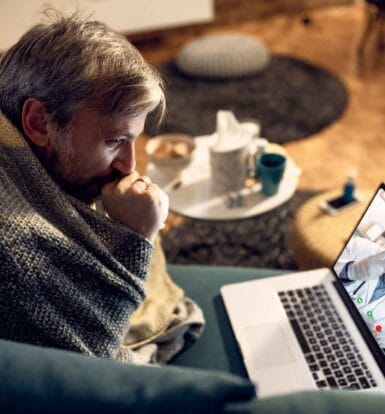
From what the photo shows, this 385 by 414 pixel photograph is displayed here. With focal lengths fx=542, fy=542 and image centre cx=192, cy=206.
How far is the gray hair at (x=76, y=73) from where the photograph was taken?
37.4 inches

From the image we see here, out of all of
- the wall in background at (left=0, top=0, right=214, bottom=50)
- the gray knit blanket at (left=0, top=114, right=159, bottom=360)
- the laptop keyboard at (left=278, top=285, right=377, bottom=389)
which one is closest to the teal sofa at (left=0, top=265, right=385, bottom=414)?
the gray knit blanket at (left=0, top=114, right=159, bottom=360)

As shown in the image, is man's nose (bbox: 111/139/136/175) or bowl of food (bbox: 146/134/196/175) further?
bowl of food (bbox: 146/134/196/175)

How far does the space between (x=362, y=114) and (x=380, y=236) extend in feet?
7.25

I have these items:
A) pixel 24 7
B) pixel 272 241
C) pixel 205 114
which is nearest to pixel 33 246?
pixel 272 241

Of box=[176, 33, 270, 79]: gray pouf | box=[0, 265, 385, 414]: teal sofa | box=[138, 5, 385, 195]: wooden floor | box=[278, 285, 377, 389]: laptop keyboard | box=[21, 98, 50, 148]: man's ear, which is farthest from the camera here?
box=[176, 33, 270, 79]: gray pouf

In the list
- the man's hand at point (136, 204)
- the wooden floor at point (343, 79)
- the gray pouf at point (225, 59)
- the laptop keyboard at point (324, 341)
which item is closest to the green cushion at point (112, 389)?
the man's hand at point (136, 204)

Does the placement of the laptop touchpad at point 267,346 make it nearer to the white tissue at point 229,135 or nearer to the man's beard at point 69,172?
the man's beard at point 69,172

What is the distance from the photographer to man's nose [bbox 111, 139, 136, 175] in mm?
1066

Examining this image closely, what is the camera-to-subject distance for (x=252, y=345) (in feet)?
3.91

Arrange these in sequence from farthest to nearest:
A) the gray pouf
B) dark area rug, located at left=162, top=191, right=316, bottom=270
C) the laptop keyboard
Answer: the gray pouf < dark area rug, located at left=162, top=191, right=316, bottom=270 < the laptop keyboard

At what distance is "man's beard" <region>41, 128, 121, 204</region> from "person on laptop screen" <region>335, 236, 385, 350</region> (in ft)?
1.78

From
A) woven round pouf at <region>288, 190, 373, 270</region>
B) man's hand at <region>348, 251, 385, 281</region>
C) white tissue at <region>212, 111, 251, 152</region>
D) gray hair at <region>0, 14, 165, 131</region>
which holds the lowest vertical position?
woven round pouf at <region>288, 190, 373, 270</region>

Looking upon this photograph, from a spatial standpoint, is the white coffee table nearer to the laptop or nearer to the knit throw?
the laptop

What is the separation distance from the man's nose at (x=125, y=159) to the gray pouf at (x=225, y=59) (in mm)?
2597
